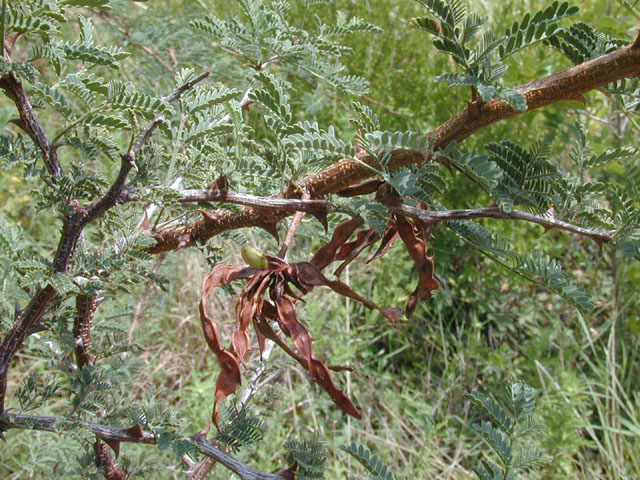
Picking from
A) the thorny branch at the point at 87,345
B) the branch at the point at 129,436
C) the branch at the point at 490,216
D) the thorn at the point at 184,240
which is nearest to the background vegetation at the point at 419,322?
the thorny branch at the point at 87,345

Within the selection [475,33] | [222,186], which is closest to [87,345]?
→ [222,186]

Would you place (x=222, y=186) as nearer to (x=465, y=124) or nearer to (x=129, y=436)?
(x=465, y=124)

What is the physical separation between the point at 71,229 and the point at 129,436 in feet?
0.91

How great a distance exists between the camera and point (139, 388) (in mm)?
2100

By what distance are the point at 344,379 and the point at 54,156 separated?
5.14ft

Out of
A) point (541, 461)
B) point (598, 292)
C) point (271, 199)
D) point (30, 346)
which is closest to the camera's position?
point (271, 199)

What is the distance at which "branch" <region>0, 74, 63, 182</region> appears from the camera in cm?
58

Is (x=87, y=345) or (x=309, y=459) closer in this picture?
(x=309, y=459)

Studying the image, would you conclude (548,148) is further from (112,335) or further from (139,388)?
(139,388)

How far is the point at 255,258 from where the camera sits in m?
0.57

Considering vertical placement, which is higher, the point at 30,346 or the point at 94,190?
the point at 94,190

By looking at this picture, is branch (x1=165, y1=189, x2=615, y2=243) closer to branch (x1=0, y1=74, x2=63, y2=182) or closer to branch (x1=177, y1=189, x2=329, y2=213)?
branch (x1=177, y1=189, x2=329, y2=213)

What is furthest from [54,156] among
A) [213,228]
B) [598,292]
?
[598,292]

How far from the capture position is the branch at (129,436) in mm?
716
